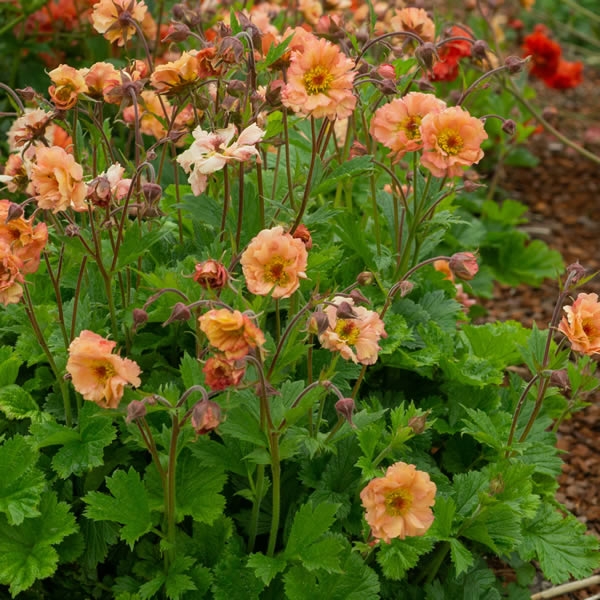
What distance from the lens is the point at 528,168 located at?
15.9 ft

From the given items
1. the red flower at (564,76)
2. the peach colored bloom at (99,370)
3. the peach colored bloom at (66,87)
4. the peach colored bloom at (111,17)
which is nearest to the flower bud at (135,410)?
the peach colored bloom at (99,370)

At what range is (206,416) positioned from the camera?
1445mm

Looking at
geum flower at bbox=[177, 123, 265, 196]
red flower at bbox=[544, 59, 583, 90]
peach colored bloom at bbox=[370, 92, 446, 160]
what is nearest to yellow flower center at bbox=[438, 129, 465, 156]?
peach colored bloom at bbox=[370, 92, 446, 160]

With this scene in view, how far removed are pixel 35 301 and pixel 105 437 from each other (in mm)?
576

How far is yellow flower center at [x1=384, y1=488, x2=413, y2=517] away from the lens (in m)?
1.65

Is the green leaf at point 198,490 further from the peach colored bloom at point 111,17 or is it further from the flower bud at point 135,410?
the peach colored bloom at point 111,17

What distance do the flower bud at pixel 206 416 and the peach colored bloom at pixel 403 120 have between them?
0.77 m

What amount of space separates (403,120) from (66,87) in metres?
0.73

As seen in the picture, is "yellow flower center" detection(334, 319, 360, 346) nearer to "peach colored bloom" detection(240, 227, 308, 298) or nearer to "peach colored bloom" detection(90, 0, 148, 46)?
"peach colored bloom" detection(240, 227, 308, 298)

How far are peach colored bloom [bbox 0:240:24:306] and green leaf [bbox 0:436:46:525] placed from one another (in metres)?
0.36

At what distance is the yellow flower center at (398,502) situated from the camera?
165 centimetres

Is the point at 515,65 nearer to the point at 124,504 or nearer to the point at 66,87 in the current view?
the point at 66,87

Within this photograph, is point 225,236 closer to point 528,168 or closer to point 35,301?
point 35,301

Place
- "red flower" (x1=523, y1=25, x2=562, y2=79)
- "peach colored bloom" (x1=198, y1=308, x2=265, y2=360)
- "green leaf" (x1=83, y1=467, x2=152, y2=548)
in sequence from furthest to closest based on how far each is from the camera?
"red flower" (x1=523, y1=25, x2=562, y2=79) < "green leaf" (x1=83, y1=467, x2=152, y2=548) < "peach colored bloom" (x1=198, y1=308, x2=265, y2=360)
